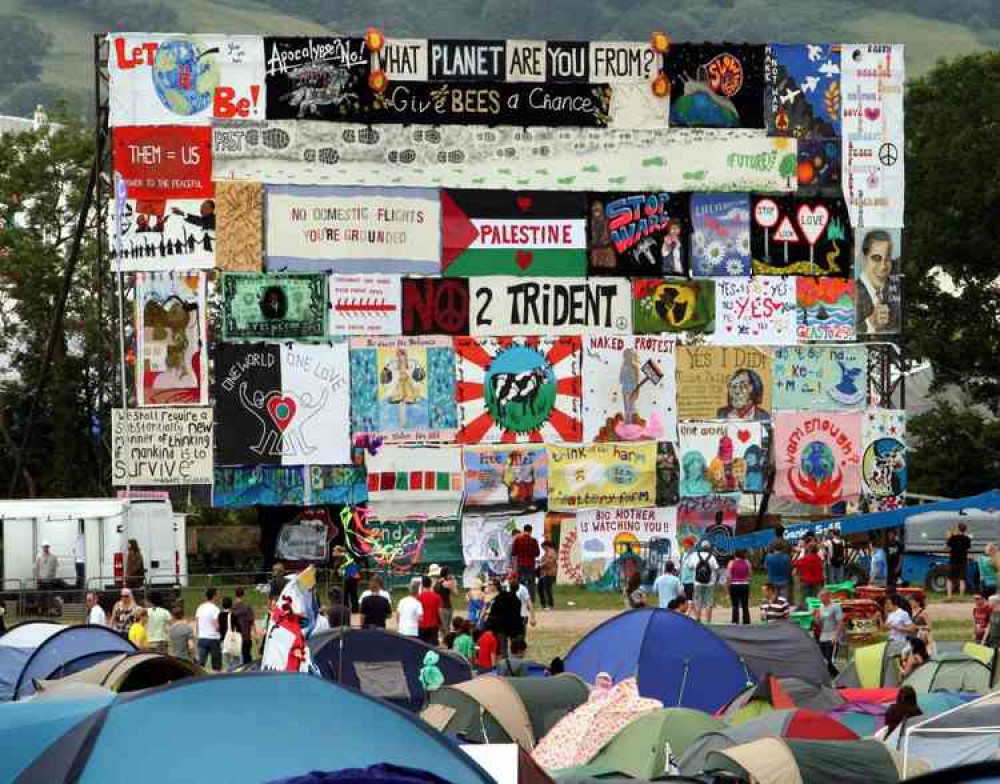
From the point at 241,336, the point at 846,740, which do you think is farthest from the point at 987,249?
the point at 846,740

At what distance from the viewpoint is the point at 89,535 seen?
40.5 meters

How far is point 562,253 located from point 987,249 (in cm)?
1698

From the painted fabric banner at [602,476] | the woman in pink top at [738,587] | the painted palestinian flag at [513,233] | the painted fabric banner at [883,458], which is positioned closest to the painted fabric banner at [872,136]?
the painted fabric banner at [883,458]

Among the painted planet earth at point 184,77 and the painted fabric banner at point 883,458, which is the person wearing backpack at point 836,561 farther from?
the painted planet earth at point 184,77

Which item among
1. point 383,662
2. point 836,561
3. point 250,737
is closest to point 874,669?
point 383,662

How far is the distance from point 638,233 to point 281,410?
6766 mm

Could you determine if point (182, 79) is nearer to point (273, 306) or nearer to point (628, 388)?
point (273, 306)

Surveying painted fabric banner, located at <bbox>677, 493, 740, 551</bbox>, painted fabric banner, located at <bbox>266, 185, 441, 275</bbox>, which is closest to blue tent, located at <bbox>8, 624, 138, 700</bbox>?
painted fabric banner, located at <bbox>266, 185, 441, 275</bbox>

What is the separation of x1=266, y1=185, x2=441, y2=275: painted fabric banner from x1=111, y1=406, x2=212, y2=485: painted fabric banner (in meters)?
2.94

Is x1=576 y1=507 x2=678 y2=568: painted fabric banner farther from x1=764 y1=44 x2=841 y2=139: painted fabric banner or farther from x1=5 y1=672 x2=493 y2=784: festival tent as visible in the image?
x1=5 y1=672 x2=493 y2=784: festival tent

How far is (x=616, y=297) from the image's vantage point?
43.4 metres

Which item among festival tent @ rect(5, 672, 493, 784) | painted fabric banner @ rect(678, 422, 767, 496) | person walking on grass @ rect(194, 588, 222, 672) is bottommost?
person walking on grass @ rect(194, 588, 222, 672)

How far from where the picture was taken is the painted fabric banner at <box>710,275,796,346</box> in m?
43.6

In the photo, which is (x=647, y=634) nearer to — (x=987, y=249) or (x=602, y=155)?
(x=602, y=155)
